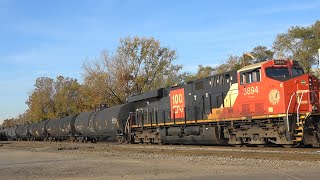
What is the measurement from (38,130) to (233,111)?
34345 mm

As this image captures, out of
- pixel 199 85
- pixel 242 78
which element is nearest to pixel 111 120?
pixel 199 85

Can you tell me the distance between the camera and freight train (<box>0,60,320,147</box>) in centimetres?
1689

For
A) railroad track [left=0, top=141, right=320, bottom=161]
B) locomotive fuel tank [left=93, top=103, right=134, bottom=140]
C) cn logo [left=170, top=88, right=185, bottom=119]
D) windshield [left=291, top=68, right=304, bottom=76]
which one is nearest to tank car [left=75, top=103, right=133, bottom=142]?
locomotive fuel tank [left=93, top=103, right=134, bottom=140]

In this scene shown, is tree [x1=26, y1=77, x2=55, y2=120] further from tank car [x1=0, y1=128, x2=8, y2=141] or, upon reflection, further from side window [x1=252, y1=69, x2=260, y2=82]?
side window [x1=252, y1=69, x2=260, y2=82]

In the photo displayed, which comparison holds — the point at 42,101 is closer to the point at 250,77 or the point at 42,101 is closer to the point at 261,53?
the point at 261,53

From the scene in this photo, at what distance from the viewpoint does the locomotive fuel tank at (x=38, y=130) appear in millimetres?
46406

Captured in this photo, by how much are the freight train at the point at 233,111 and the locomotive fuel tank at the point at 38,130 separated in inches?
702

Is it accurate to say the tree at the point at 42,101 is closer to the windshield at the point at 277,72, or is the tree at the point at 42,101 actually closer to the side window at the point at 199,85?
the side window at the point at 199,85

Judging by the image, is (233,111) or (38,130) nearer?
(233,111)

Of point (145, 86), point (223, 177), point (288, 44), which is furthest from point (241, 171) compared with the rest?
point (145, 86)

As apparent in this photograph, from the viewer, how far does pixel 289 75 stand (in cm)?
1780

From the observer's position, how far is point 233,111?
64.4ft

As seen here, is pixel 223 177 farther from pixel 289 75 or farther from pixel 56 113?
pixel 56 113

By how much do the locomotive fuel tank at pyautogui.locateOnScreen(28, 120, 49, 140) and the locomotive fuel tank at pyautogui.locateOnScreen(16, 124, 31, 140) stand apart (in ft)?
→ 6.02
